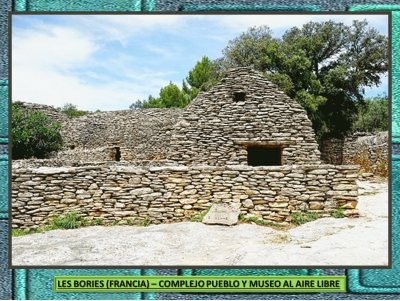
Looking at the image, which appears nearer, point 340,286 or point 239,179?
point 340,286

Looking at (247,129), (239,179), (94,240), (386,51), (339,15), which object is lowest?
(94,240)

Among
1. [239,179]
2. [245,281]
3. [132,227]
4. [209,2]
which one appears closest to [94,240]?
[132,227]

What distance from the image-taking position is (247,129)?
8.86 metres

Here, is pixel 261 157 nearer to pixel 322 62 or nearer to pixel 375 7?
pixel 322 62

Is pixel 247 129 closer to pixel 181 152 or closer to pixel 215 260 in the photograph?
pixel 181 152

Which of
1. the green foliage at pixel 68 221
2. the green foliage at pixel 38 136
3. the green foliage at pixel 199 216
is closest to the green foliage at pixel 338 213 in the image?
the green foliage at pixel 199 216

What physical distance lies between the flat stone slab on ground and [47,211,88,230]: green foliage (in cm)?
195

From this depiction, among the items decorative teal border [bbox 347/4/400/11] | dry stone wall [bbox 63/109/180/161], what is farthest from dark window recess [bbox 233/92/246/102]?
dry stone wall [bbox 63/109/180/161]

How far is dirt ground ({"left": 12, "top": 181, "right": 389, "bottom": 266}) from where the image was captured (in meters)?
4.81

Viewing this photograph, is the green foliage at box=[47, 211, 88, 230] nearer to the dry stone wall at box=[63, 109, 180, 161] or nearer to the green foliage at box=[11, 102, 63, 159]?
the green foliage at box=[11, 102, 63, 159]

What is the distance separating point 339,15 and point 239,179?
10.0 feet

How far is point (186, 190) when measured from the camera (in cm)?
672

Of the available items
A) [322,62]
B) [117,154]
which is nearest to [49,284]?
[322,62]

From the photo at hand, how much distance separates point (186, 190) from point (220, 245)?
165 cm
